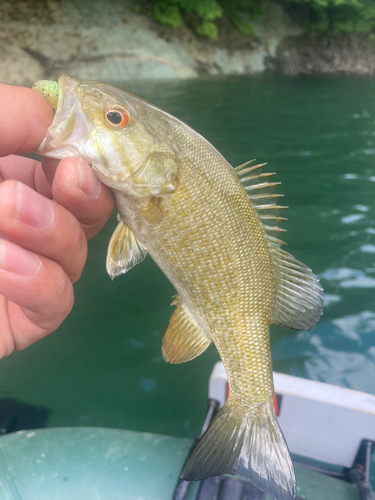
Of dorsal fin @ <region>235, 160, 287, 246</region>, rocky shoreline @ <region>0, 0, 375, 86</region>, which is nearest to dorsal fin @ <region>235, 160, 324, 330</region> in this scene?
dorsal fin @ <region>235, 160, 287, 246</region>

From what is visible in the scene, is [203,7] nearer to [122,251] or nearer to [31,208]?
[122,251]

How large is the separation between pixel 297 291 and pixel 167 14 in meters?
18.5

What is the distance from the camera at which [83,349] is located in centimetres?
343

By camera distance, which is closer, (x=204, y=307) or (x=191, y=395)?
(x=204, y=307)

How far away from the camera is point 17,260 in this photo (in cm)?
123

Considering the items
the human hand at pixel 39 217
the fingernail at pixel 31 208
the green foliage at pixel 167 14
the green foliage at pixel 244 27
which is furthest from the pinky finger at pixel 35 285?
the green foliage at pixel 244 27

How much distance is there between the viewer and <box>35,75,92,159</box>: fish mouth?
1.30 m

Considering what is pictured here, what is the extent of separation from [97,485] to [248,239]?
147 centimetres

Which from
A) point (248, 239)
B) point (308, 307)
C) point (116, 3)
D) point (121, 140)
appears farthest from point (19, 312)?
point (116, 3)

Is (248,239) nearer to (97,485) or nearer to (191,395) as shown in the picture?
(97,485)

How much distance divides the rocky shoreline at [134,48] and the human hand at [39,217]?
A: 13475mm

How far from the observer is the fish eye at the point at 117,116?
1357 millimetres

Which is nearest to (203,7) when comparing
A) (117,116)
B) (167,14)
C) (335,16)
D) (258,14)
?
(167,14)

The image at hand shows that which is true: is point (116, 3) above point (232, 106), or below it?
above
